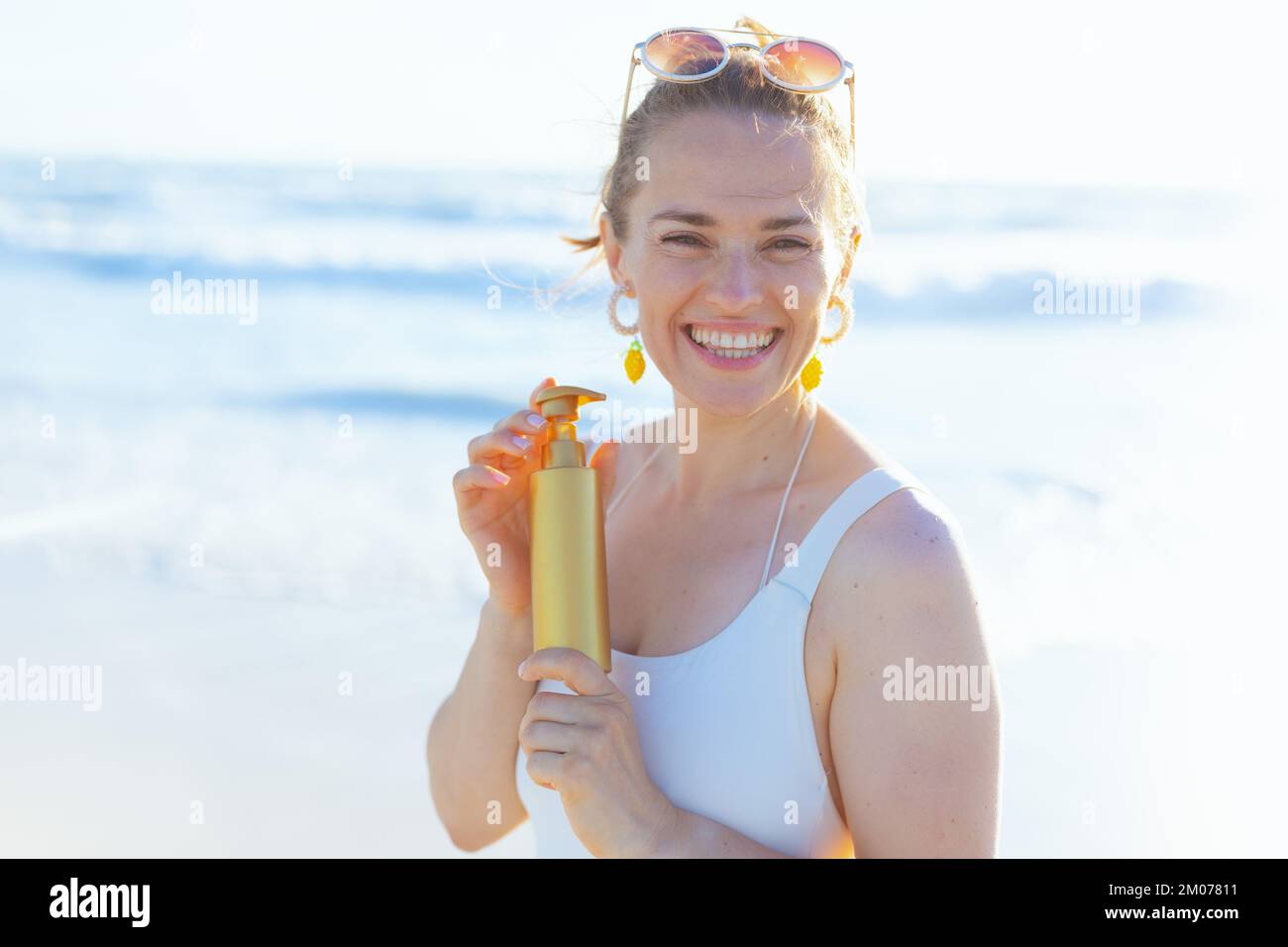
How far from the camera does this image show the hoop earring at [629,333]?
9.53 ft

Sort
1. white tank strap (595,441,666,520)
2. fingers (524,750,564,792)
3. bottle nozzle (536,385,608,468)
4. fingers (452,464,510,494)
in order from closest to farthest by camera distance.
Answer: fingers (524,750,564,792)
bottle nozzle (536,385,608,468)
fingers (452,464,510,494)
white tank strap (595,441,666,520)

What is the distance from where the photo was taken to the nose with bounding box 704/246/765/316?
2520 mm

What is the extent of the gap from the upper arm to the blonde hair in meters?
0.72

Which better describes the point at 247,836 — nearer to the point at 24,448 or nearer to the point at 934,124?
the point at 24,448

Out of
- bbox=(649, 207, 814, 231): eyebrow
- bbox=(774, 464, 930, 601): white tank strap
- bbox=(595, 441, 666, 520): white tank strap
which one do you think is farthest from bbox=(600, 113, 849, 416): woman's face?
bbox=(595, 441, 666, 520): white tank strap

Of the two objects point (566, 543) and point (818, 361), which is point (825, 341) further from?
point (566, 543)

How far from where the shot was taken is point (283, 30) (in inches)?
457

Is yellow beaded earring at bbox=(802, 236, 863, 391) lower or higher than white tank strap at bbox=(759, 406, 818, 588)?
higher

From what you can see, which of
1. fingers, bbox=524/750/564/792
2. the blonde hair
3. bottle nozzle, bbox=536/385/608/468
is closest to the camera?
fingers, bbox=524/750/564/792

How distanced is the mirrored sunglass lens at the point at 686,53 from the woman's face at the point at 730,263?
0.14m

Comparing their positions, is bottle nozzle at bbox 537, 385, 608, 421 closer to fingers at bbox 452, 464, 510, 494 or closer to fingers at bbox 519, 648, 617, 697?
fingers at bbox 452, 464, 510, 494

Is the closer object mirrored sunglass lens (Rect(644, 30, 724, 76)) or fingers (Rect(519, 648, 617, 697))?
fingers (Rect(519, 648, 617, 697))

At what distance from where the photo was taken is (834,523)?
8.12 feet
